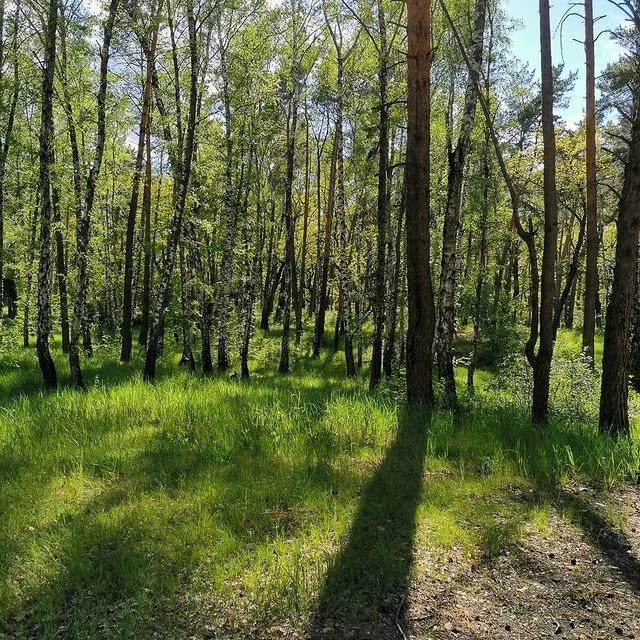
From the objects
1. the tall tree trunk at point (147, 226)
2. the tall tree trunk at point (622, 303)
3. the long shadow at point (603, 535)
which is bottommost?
the long shadow at point (603, 535)

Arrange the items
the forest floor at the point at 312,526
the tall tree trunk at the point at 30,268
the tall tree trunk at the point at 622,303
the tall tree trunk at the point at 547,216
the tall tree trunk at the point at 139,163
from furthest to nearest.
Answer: the tall tree trunk at the point at 30,268 → the tall tree trunk at the point at 139,163 → the tall tree trunk at the point at 547,216 → the tall tree trunk at the point at 622,303 → the forest floor at the point at 312,526

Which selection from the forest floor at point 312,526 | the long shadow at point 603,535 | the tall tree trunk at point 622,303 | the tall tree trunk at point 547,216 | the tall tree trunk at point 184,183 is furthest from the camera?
the tall tree trunk at point 184,183

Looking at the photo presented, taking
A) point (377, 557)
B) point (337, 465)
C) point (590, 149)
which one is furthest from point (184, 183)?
point (590, 149)

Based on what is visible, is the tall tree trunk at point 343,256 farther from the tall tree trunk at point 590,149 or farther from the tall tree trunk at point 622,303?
the tall tree trunk at point 622,303

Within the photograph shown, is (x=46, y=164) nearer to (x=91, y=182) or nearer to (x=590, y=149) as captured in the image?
(x=91, y=182)

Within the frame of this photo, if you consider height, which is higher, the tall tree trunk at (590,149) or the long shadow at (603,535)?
the tall tree trunk at (590,149)

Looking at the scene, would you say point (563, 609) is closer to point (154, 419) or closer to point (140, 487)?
point (140, 487)

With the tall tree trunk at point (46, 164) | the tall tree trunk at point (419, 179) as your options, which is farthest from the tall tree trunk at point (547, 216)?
the tall tree trunk at point (46, 164)

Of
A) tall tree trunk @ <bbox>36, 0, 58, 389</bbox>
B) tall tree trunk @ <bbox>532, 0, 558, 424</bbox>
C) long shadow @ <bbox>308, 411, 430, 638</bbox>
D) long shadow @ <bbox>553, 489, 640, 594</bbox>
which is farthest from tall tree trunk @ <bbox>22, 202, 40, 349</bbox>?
long shadow @ <bbox>553, 489, 640, 594</bbox>

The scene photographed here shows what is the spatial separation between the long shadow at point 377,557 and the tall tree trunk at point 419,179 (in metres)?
2.56

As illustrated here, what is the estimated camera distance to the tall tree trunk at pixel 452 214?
8.64 metres

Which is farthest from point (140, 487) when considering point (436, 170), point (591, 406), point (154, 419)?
point (436, 170)

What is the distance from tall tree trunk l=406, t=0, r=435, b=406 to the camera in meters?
6.85

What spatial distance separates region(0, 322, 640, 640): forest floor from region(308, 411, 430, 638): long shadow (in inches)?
0.6
